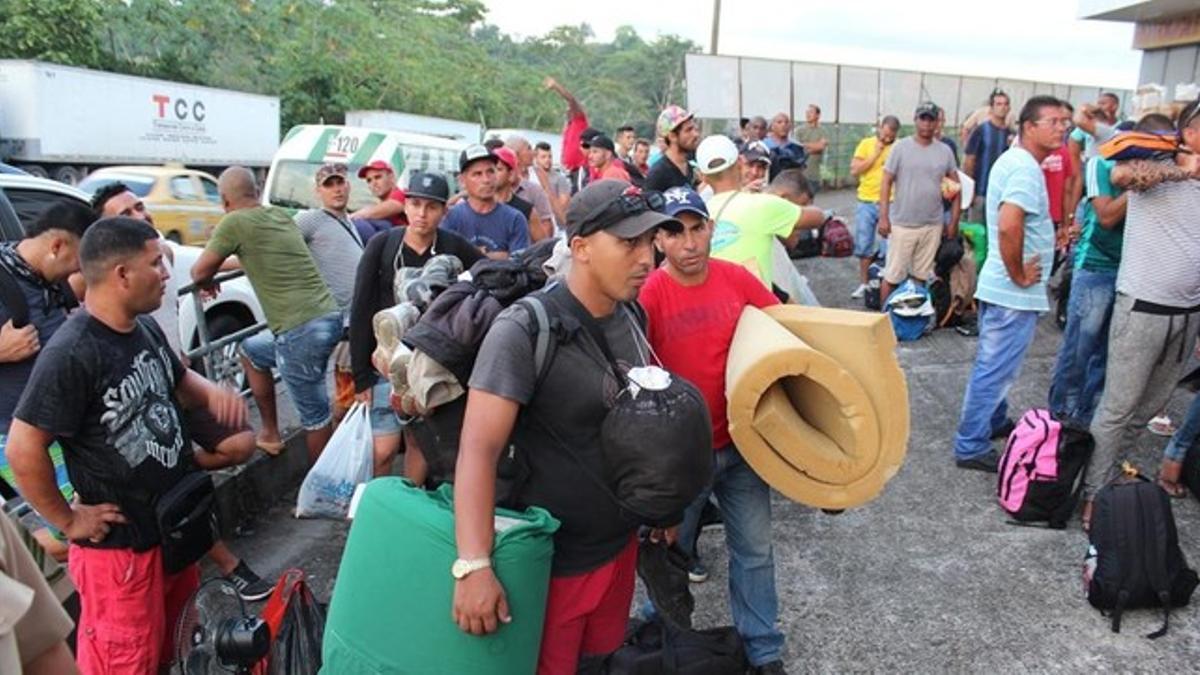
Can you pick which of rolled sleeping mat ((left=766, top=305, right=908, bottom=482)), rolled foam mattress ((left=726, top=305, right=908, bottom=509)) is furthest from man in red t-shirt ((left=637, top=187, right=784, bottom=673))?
rolled sleeping mat ((left=766, top=305, right=908, bottom=482))

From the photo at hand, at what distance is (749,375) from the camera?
2398 mm

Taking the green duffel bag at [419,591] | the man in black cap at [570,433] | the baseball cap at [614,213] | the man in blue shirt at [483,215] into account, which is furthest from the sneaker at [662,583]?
the man in blue shirt at [483,215]

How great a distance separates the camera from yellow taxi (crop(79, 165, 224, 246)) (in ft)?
44.0

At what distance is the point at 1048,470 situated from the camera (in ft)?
13.1

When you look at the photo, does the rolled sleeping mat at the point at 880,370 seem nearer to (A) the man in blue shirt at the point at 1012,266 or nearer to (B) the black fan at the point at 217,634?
(B) the black fan at the point at 217,634

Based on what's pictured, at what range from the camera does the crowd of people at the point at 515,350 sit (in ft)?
6.88

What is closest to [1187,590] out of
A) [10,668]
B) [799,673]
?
[799,673]

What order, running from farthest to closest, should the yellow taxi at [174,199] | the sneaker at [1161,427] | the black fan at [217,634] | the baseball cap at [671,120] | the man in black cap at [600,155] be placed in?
the yellow taxi at [174,199] < the man in black cap at [600,155] < the baseball cap at [671,120] < the sneaker at [1161,427] < the black fan at [217,634]

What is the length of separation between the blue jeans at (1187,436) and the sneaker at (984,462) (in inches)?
32.1

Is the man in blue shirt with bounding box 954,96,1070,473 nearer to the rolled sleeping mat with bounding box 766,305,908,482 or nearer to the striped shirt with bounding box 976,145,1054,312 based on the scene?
the striped shirt with bounding box 976,145,1054,312

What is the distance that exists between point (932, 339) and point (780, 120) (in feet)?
14.4

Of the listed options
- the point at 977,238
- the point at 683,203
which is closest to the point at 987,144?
the point at 977,238

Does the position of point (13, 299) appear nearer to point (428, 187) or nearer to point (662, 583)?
point (428, 187)

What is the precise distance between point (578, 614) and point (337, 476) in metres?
1.94
